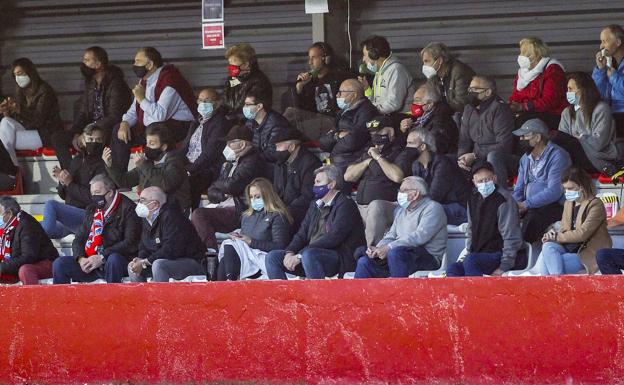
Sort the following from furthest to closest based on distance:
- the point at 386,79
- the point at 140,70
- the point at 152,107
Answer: the point at 140,70 < the point at 152,107 < the point at 386,79

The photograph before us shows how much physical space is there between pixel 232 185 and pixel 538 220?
9.44 feet

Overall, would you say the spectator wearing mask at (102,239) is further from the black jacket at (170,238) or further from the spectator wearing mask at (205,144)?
the spectator wearing mask at (205,144)

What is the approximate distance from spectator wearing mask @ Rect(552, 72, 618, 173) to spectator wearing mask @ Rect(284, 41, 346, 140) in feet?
7.67

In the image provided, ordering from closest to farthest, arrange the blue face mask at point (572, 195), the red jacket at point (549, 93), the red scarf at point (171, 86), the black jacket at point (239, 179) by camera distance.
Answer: the blue face mask at point (572, 195), the red jacket at point (549, 93), the black jacket at point (239, 179), the red scarf at point (171, 86)

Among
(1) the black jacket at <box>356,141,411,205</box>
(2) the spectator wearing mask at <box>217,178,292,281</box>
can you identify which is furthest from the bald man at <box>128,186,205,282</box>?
(1) the black jacket at <box>356,141,411,205</box>

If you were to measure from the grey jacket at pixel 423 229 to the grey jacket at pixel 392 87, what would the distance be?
163cm

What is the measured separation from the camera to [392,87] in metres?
12.5

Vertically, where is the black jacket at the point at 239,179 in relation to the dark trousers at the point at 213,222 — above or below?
above

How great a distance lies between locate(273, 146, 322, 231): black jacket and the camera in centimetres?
1188

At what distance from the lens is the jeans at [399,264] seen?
1073 centimetres

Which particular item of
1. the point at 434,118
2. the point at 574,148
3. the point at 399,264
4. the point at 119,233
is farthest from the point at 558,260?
the point at 119,233

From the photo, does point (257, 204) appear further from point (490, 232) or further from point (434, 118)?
point (490, 232)

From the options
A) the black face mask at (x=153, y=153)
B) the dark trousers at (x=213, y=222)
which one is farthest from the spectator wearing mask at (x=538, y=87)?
the black face mask at (x=153, y=153)

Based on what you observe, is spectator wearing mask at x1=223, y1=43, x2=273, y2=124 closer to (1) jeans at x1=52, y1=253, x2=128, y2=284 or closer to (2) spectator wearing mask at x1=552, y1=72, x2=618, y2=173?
(1) jeans at x1=52, y1=253, x2=128, y2=284
